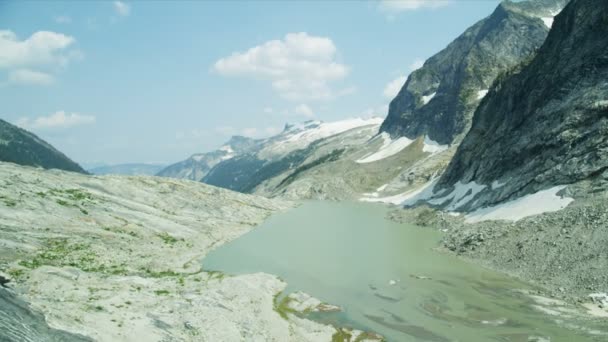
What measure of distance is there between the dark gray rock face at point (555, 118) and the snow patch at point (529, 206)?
2.13m

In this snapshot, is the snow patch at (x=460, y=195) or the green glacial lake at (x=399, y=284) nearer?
the green glacial lake at (x=399, y=284)

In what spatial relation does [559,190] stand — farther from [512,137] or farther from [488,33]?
[488,33]

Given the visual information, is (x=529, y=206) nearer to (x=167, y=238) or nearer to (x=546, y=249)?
(x=546, y=249)

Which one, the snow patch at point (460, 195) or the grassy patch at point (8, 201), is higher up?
the snow patch at point (460, 195)

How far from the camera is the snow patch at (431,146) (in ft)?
585

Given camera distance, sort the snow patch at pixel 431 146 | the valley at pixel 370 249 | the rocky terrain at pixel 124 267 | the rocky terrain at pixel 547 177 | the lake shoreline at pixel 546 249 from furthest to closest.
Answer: the snow patch at pixel 431 146 < the rocky terrain at pixel 547 177 < the lake shoreline at pixel 546 249 < the valley at pixel 370 249 < the rocky terrain at pixel 124 267

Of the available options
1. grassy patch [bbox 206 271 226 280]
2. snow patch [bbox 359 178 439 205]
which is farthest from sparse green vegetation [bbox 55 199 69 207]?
snow patch [bbox 359 178 439 205]

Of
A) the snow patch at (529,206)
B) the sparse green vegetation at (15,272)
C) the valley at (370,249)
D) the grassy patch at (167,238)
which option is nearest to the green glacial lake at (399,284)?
the valley at (370,249)

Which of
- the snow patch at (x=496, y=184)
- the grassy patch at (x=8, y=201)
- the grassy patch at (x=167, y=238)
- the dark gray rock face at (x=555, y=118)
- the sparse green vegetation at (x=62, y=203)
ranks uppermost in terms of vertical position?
the dark gray rock face at (x=555, y=118)

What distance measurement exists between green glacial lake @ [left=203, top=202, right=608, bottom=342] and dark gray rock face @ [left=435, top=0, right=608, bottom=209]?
19.7 metres

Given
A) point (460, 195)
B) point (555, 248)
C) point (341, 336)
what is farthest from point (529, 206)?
point (341, 336)

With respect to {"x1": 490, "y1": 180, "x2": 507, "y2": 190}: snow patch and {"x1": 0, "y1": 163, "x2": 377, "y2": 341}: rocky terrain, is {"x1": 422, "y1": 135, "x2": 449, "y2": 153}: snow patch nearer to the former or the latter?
{"x1": 490, "y1": 180, "x2": 507, "y2": 190}: snow patch

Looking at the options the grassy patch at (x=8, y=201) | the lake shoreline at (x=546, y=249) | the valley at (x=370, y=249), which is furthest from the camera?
the grassy patch at (x=8, y=201)

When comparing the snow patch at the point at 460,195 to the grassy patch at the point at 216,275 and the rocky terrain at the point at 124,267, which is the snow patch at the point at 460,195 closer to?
the rocky terrain at the point at 124,267
